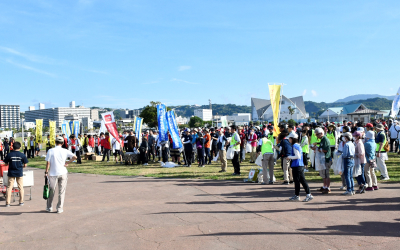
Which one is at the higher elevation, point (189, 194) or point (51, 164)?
point (51, 164)

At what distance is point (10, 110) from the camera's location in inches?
7825

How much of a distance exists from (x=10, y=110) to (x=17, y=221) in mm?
224928

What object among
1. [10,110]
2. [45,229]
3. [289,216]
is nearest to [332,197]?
[289,216]

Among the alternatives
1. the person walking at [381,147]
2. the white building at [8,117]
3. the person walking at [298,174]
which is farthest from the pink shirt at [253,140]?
the white building at [8,117]

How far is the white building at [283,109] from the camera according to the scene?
411 ft

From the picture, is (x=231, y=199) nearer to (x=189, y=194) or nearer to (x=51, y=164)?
(x=189, y=194)

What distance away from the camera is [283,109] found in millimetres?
129625

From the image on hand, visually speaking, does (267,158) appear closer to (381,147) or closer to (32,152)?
(381,147)

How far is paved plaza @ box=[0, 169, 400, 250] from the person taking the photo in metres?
5.11

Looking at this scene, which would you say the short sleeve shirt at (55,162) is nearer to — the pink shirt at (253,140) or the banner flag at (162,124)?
the banner flag at (162,124)

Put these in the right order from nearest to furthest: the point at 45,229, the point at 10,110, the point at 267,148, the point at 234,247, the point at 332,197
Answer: the point at 234,247 < the point at 45,229 < the point at 332,197 < the point at 267,148 < the point at 10,110

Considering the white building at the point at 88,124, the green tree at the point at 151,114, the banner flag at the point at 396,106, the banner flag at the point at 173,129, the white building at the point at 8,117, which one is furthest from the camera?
the white building at the point at 8,117

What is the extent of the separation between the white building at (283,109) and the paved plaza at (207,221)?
11045 centimetres

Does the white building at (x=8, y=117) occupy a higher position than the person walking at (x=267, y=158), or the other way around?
the white building at (x=8, y=117)
